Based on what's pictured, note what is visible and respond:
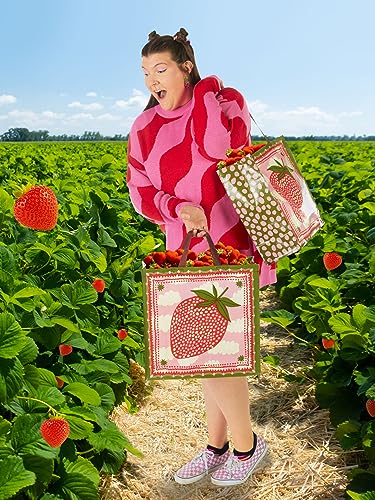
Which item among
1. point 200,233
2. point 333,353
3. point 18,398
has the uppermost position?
point 200,233

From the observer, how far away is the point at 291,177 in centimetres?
267

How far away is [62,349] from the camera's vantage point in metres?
2.98

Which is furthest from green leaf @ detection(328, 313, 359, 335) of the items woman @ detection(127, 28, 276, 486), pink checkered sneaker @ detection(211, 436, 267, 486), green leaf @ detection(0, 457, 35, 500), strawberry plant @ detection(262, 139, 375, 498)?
green leaf @ detection(0, 457, 35, 500)

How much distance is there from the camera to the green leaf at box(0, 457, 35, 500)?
190 cm

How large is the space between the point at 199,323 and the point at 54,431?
0.57 meters

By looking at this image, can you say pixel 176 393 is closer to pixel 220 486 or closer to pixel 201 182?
pixel 220 486

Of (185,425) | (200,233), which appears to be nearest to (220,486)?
(185,425)

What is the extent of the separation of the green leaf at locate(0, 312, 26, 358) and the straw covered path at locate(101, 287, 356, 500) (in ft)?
4.18

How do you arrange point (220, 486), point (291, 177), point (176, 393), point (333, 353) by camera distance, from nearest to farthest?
point (291, 177), point (220, 486), point (333, 353), point (176, 393)

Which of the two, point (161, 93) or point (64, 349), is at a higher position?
point (161, 93)

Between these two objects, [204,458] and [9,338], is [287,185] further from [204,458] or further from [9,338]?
[204,458]

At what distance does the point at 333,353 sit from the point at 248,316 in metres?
1.59

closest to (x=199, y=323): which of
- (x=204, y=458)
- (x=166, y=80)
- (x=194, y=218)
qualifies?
(x=194, y=218)

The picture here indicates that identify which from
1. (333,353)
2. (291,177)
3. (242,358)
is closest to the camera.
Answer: (242,358)
